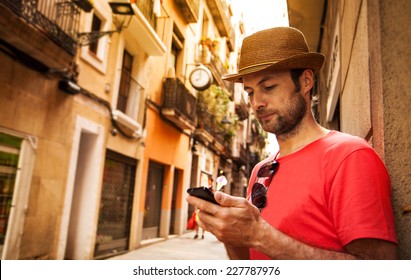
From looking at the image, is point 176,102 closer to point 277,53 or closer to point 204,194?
point 277,53

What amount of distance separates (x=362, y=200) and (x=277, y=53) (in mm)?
465

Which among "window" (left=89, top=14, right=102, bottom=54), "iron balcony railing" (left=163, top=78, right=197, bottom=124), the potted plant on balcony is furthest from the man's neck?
"iron balcony railing" (left=163, top=78, right=197, bottom=124)

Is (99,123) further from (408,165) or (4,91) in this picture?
(408,165)

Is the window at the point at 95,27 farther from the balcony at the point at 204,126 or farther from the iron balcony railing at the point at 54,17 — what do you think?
the balcony at the point at 204,126

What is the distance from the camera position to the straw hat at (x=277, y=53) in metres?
0.98

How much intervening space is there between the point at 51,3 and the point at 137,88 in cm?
243

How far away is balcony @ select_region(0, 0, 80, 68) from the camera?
3467 mm

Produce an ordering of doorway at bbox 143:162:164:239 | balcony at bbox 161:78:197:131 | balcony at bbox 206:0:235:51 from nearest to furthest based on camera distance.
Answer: balcony at bbox 206:0:235:51 < doorway at bbox 143:162:164:239 < balcony at bbox 161:78:197:131

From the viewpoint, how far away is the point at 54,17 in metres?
4.36

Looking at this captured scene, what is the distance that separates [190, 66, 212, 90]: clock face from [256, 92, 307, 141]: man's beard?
211 inches

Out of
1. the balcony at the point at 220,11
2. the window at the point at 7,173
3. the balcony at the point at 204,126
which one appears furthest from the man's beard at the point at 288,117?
the balcony at the point at 204,126

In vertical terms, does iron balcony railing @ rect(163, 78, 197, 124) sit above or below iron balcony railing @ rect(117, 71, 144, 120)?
above

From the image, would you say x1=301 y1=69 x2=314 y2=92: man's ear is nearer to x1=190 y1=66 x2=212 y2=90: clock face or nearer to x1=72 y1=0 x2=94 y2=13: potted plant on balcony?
x1=72 y1=0 x2=94 y2=13: potted plant on balcony
